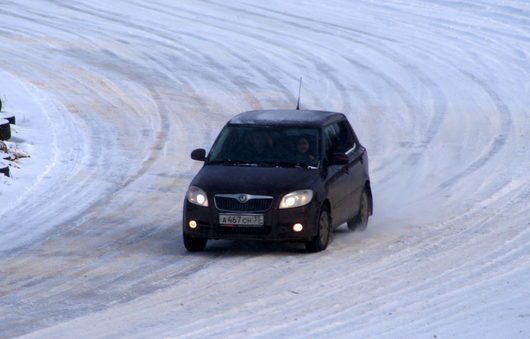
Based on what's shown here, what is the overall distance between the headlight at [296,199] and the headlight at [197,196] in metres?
0.88

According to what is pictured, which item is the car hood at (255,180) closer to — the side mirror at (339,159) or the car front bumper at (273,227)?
the car front bumper at (273,227)

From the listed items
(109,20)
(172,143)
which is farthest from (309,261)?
(109,20)

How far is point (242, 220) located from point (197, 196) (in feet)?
2.07

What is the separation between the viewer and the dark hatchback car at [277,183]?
524 inches

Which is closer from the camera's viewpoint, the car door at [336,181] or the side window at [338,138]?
the car door at [336,181]

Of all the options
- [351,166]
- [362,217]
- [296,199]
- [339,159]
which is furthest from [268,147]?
[362,217]

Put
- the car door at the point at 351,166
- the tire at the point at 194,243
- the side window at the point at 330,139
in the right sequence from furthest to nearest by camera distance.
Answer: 1. the car door at the point at 351,166
2. the side window at the point at 330,139
3. the tire at the point at 194,243

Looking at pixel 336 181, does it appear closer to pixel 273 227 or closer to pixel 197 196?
pixel 273 227

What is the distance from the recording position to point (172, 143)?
892 inches

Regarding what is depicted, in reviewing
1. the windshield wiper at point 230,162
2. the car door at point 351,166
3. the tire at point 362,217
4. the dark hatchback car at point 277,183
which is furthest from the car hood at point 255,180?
the tire at point 362,217

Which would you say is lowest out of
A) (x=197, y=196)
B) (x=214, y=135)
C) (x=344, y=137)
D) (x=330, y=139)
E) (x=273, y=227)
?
(x=214, y=135)

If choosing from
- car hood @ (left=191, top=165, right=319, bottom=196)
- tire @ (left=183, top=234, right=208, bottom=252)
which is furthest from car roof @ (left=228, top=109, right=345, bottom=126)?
tire @ (left=183, top=234, right=208, bottom=252)

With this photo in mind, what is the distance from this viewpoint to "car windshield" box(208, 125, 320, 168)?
14078 millimetres

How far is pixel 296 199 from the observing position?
13375 millimetres
